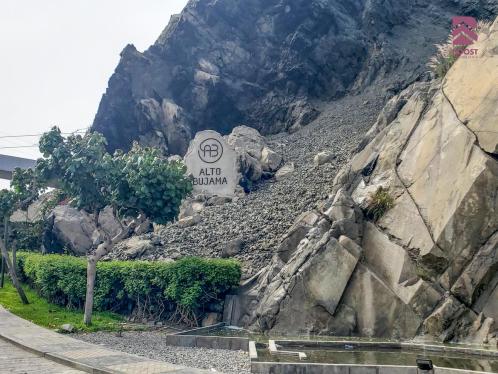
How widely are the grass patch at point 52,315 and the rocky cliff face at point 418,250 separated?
5.82 m

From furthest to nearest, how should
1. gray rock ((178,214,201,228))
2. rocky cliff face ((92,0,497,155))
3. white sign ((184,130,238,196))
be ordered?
1. rocky cliff face ((92,0,497,155))
2. gray rock ((178,214,201,228))
3. white sign ((184,130,238,196))

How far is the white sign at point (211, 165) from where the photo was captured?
2205 centimetres

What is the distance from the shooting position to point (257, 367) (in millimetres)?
10891

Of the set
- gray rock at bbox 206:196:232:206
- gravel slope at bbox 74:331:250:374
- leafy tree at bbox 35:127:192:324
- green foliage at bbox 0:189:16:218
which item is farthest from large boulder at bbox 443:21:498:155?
green foliage at bbox 0:189:16:218

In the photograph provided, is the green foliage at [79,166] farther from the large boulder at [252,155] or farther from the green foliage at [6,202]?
the large boulder at [252,155]

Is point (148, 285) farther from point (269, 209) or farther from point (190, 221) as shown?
point (269, 209)

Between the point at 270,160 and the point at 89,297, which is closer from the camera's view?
the point at 89,297

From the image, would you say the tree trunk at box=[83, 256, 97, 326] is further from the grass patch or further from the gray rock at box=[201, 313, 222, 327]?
the gray rock at box=[201, 313, 222, 327]

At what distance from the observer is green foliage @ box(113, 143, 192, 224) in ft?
61.8

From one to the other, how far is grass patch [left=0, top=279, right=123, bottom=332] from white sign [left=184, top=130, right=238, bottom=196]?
7365mm

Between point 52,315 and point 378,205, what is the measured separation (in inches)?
574

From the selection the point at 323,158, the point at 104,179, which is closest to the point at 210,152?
the point at 104,179

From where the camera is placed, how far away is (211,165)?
22734 millimetres

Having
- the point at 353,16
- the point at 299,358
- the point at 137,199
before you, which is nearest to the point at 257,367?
the point at 299,358
